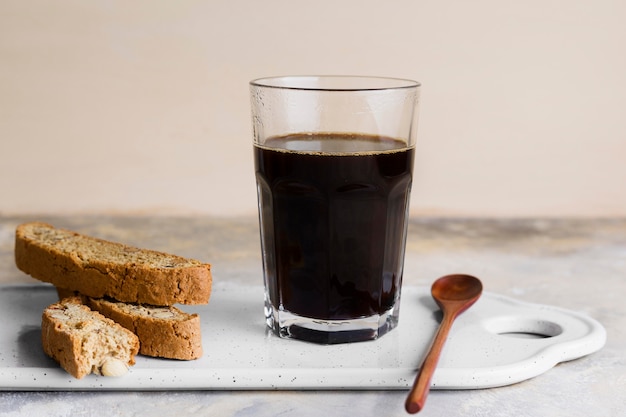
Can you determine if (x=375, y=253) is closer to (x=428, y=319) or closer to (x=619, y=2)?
(x=428, y=319)

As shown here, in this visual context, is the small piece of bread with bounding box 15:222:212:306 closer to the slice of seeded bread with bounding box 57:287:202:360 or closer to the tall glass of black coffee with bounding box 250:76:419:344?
the slice of seeded bread with bounding box 57:287:202:360

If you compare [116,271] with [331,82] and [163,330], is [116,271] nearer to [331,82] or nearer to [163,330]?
[163,330]

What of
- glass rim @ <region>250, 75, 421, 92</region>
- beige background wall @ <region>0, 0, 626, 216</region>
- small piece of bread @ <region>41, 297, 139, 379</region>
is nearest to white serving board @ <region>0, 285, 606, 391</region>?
small piece of bread @ <region>41, 297, 139, 379</region>

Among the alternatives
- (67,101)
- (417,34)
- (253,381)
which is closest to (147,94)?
(67,101)

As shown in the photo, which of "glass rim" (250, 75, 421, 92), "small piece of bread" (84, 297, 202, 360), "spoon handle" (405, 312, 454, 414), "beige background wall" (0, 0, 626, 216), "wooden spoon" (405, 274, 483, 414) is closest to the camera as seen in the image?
"spoon handle" (405, 312, 454, 414)

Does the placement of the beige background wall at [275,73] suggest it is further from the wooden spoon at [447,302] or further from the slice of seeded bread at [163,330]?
the slice of seeded bread at [163,330]

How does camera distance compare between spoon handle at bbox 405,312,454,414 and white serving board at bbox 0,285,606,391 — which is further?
white serving board at bbox 0,285,606,391

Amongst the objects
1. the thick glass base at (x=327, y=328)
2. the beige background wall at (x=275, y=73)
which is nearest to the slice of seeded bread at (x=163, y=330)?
the thick glass base at (x=327, y=328)
